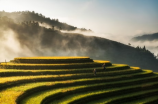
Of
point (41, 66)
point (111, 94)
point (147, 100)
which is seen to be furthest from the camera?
point (41, 66)

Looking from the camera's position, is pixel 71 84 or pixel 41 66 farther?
pixel 41 66

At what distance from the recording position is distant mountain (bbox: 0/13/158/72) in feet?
454

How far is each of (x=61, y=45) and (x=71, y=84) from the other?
468ft

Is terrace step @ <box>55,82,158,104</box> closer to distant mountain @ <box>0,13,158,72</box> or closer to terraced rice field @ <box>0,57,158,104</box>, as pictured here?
terraced rice field @ <box>0,57,158,104</box>

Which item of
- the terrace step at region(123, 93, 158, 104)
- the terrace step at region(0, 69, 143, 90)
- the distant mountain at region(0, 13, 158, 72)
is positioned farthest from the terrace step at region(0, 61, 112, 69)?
the distant mountain at region(0, 13, 158, 72)

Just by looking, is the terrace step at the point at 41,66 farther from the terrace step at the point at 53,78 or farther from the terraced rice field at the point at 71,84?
the terrace step at the point at 53,78

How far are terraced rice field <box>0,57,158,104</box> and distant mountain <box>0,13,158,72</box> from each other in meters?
98.8

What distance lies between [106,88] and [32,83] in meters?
10.9

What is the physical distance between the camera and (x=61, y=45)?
16700 centimetres

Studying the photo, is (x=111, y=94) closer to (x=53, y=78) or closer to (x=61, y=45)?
(x=53, y=78)

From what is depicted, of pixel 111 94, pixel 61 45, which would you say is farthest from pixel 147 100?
pixel 61 45

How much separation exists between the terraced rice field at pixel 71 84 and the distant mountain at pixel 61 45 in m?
98.8

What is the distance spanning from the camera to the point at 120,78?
30938mm

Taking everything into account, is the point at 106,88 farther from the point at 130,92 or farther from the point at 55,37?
the point at 55,37
